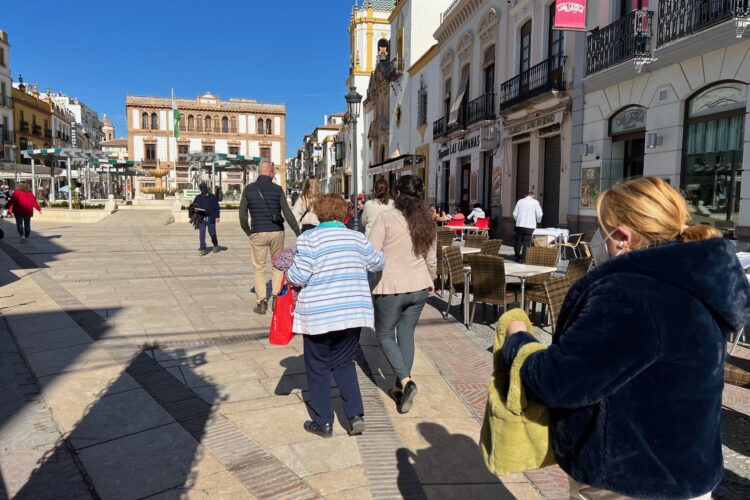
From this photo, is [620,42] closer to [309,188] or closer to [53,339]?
[309,188]

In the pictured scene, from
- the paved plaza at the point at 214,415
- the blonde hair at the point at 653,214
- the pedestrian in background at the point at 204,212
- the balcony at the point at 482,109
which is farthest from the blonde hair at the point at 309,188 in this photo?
the balcony at the point at 482,109

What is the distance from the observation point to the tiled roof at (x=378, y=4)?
3944 cm

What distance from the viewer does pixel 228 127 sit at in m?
67.2

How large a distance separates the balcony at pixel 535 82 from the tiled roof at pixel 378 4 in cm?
2637

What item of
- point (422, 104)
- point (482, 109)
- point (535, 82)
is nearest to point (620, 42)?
point (535, 82)

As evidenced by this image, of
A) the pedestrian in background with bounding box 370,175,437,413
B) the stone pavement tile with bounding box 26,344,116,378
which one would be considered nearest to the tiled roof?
the stone pavement tile with bounding box 26,344,116,378

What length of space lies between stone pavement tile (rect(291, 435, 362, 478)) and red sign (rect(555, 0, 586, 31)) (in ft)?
35.6

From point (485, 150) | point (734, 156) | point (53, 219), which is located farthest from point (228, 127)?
point (734, 156)

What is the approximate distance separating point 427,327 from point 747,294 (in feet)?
16.0

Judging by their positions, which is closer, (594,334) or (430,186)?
(594,334)

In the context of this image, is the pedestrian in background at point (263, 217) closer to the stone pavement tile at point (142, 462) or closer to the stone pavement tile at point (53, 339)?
the stone pavement tile at point (53, 339)

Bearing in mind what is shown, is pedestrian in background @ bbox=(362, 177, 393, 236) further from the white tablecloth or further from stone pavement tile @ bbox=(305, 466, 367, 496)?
the white tablecloth

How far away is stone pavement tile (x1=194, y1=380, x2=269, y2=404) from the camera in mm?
3863

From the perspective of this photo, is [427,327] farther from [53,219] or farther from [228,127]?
[228,127]
